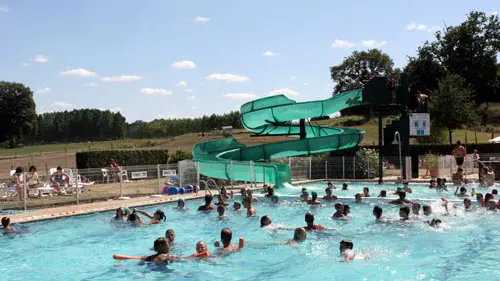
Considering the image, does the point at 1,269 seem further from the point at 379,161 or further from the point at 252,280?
the point at 379,161

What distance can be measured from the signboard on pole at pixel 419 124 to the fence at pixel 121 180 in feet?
10.5

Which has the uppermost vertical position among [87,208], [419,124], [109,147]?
[419,124]

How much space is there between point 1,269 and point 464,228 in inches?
442

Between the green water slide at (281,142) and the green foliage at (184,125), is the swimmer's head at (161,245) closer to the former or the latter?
the green water slide at (281,142)

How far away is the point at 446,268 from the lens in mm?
9703

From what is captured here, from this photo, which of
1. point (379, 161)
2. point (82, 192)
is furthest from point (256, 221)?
point (379, 161)

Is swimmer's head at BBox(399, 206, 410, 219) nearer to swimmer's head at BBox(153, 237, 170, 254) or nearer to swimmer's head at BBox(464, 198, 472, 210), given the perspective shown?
swimmer's head at BBox(464, 198, 472, 210)

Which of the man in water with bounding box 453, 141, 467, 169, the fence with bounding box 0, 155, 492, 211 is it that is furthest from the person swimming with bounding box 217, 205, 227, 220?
the man in water with bounding box 453, 141, 467, 169

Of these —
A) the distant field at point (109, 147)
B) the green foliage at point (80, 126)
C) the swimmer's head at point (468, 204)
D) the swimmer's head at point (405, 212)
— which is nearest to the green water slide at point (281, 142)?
the distant field at point (109, 147)

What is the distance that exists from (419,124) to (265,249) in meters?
22.4

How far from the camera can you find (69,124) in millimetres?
139000

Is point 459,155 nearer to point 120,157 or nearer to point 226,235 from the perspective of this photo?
point 226,235

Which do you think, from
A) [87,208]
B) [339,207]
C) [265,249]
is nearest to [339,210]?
[339,207]

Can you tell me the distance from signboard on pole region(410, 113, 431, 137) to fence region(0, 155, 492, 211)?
3.20 metres
